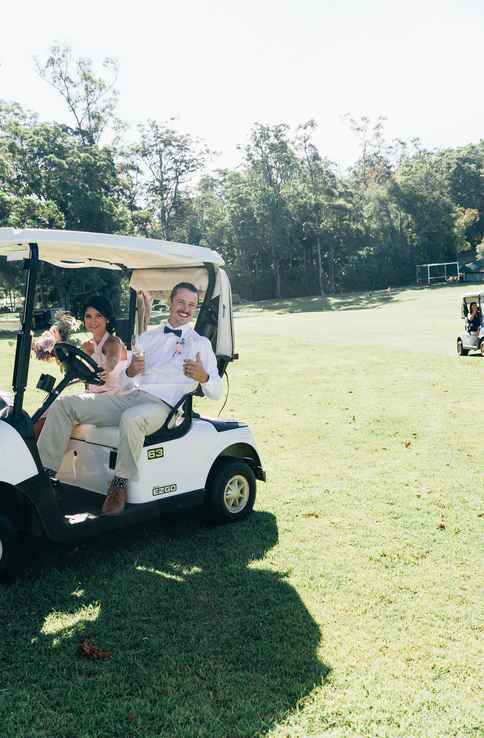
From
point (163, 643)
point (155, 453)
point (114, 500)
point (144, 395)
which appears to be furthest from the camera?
point (144, 395)

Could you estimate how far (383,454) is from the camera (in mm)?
7316

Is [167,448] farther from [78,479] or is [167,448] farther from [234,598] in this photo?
[234,598]

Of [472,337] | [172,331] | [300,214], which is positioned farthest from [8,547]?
[300,214]

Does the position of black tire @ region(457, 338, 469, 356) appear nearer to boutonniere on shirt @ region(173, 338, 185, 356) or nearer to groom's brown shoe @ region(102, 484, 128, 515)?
boutonniere on shirt @ region(173, 338, 185, 356)

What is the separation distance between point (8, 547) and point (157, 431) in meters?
1.20

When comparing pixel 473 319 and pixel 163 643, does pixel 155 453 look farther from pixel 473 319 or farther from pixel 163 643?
pixel 473 319

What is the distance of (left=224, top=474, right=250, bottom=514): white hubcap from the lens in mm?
5203

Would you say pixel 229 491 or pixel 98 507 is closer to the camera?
pixel 98 507

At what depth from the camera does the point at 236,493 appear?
5.28 metres

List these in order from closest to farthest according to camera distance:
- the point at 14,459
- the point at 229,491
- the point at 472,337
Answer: the point at 14,459
the point at 229,491
the point at 472,337

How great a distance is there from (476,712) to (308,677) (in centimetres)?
73

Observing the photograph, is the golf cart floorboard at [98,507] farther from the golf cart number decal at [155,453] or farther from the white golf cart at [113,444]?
the golf cart number decal at [155,453]

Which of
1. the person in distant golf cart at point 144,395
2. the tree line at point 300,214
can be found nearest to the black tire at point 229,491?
the person in distant golf cart at point 144,395

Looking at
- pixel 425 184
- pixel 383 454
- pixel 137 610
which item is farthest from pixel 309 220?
pixel 137 610
